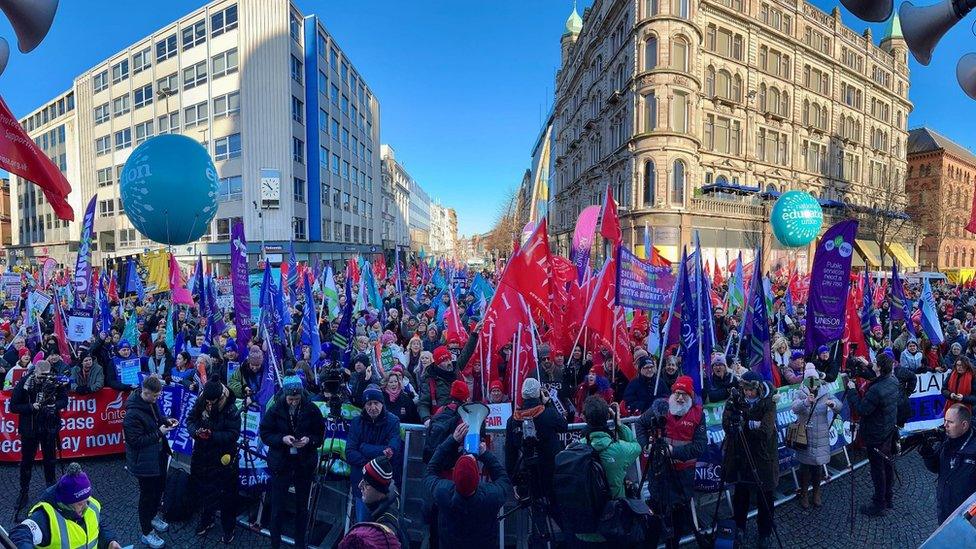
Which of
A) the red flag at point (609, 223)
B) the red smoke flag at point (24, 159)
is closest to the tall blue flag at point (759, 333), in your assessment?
the red flag at point (609, 223)

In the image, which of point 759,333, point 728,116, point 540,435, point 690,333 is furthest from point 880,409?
point 728,116

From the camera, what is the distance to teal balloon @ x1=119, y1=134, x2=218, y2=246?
34.7 ft

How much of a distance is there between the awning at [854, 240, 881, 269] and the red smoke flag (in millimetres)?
53221

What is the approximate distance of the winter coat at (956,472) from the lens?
4.12m

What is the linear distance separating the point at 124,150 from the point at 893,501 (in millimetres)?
54764

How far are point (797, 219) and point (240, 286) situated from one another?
18692mm

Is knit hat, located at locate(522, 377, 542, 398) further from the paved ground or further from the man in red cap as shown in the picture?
the paved ground

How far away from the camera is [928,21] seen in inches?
112

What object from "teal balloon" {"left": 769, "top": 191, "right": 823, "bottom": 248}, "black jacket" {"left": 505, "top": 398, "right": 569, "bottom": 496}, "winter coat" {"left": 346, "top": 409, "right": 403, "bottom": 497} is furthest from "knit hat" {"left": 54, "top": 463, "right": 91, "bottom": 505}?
"teal balloon" {"left": 769, "top": 191, "right": 823, "bottom": 248}

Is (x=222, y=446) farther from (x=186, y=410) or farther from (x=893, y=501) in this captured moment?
(x=893, y=501)

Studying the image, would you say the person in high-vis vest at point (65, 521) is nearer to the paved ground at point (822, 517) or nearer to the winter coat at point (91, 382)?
the paved ground at point (822, 517)

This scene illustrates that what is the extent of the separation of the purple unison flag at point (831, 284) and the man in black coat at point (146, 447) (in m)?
8.10

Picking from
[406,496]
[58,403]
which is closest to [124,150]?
[58,403]

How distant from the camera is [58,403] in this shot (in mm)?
6004
